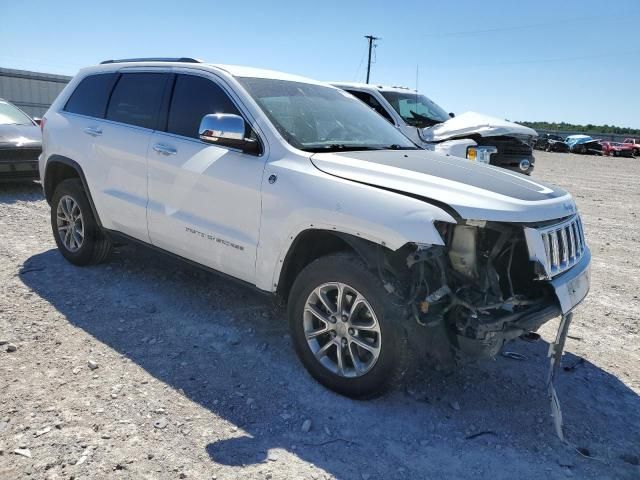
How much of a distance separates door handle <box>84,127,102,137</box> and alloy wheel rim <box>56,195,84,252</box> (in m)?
0.72

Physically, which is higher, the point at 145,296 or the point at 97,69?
the point at 97,69

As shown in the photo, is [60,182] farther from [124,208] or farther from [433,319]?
[433,319]

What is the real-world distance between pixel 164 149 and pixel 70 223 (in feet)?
5.82

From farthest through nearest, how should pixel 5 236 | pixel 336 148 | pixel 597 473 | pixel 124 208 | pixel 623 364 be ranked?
pixel 5 236 → pixel 124 208 → pixel 623 364 → pixel 336 148 → pixel 597 473

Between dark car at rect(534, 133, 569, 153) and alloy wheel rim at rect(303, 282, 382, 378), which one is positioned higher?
dark car at rect(534, 133, 569, 153)

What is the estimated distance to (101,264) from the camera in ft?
18.0

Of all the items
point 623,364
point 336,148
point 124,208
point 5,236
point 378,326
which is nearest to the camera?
point 378,326

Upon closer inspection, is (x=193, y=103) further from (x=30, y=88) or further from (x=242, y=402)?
(x=30, y=88)

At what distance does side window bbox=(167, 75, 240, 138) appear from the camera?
4.02 m

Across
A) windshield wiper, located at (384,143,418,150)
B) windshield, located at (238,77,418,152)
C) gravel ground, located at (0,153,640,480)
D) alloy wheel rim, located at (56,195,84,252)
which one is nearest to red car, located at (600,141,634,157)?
gravel ground, located at (0,153,640,480)

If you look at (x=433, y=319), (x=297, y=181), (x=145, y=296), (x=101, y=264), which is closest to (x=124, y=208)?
(x=145, y=296)

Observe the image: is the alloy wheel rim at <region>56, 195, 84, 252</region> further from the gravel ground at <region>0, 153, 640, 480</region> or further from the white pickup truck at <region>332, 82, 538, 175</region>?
the white pickup truck at <region>332, 82, 538, 175</region>

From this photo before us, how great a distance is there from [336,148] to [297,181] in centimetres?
51

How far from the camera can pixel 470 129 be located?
28.5 feet
